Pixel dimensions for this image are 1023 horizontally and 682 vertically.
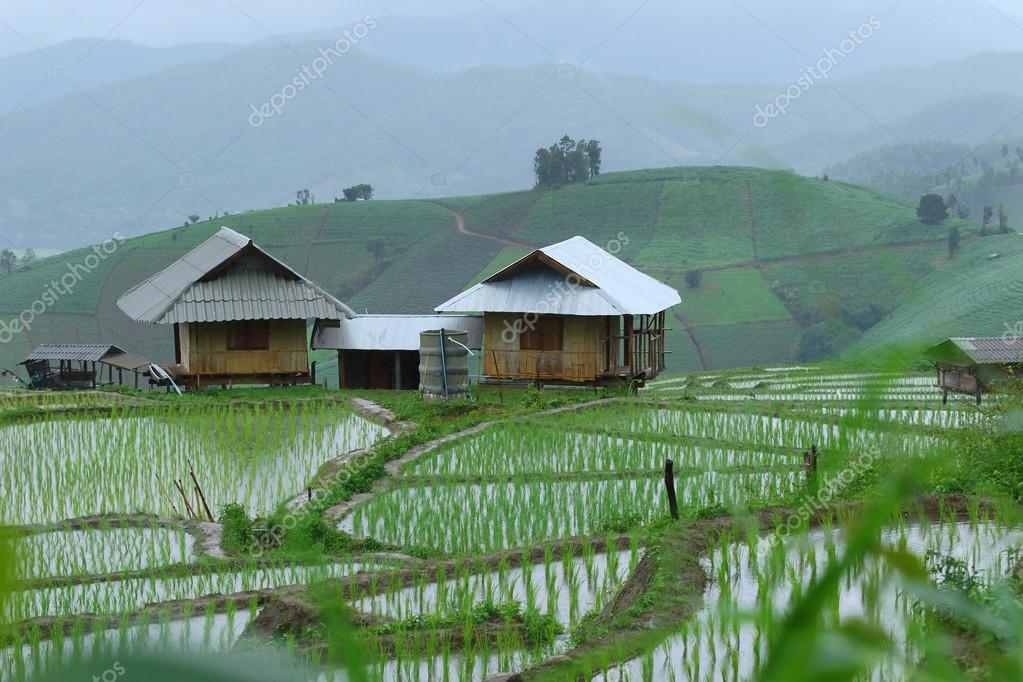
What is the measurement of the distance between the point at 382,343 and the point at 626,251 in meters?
53.8

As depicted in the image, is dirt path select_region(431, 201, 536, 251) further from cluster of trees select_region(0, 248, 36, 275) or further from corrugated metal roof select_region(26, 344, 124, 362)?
corrugated metal roof select_region(26, 344, 124, 362)

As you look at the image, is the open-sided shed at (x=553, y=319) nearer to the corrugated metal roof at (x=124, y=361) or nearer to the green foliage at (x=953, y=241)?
the corrugated metal roof at (x=124, y=361)

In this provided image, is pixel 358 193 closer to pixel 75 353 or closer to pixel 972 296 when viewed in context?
pixel 972 296

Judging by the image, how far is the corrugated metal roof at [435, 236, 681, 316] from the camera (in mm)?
21344

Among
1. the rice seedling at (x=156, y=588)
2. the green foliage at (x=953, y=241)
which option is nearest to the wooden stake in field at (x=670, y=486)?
the rice seedling at (x=156, y=588)

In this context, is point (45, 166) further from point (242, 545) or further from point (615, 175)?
point (242, 545)

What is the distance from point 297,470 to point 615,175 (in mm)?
74585

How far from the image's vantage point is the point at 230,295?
23.3m

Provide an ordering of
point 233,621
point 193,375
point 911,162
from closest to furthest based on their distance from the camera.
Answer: point 233,621
point 193,375
point 911,162

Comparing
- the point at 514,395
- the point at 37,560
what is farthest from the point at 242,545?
the point at 514,395

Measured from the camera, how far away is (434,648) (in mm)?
5945

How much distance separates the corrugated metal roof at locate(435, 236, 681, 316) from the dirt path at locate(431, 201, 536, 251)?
5432cm

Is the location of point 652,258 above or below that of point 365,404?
above

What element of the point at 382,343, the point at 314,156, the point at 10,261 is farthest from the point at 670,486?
the point at 314,156
